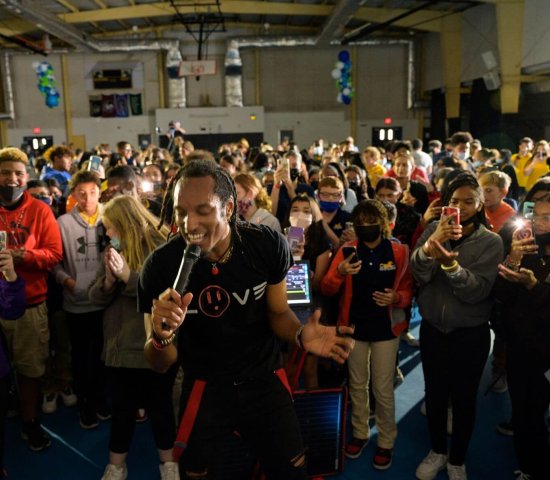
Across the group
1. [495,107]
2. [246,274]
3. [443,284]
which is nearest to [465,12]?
[495,107]

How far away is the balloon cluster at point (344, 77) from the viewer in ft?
60.2

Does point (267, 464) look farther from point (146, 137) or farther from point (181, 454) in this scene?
point (146, 137)

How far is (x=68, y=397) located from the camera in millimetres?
3951

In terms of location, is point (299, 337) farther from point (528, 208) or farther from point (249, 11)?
point (249, 11)

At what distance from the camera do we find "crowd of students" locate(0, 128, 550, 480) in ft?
8.83

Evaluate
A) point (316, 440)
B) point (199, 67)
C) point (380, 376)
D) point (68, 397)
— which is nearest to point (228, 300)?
point (316, 440)

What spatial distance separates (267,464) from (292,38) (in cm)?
1792

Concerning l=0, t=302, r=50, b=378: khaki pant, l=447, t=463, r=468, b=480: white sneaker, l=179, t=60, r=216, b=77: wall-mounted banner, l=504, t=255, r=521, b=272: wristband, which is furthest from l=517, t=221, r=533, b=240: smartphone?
l=179, t=60, r=216, b=77: wall-mounted banner

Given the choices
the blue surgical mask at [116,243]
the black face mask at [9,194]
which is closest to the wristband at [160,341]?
the blue surgical mask at [116,243]

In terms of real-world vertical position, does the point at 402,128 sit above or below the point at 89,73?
below

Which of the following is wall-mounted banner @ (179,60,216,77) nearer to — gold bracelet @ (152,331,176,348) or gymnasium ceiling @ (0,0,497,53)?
gymnasium ceiling @ (0,0,497,53)

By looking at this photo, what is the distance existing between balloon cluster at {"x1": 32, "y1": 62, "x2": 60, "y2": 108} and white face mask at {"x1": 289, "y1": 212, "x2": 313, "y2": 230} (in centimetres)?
1805

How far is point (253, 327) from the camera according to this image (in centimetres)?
202

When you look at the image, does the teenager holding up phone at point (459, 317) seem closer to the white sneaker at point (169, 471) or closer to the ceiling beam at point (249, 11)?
the white sneaker at point (169, 471)
